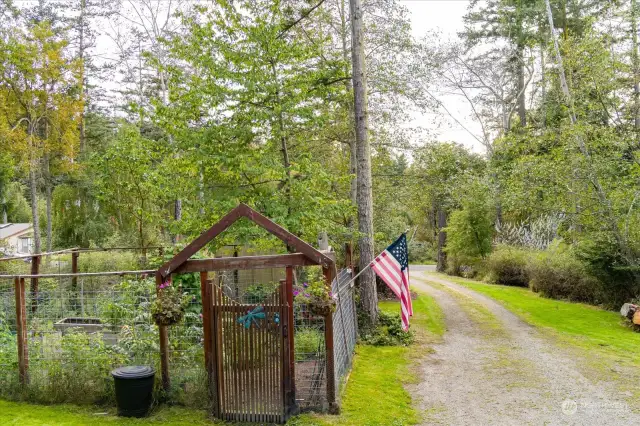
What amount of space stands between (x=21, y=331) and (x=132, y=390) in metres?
1.82

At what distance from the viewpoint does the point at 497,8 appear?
23.3 metres

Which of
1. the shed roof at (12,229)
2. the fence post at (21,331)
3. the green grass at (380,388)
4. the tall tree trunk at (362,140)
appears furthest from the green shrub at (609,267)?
the shed roof at (12,229)

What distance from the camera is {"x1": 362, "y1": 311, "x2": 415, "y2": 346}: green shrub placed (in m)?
9.48

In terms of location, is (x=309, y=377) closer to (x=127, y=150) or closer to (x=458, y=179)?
(x=127, y=150)

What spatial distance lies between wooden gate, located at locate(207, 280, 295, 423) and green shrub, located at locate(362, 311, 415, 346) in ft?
13.9

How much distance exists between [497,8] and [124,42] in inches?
711

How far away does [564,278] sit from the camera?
48.0 feet

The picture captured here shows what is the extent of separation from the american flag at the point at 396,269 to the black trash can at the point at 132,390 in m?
3.74

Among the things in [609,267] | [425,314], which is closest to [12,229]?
[425,314]

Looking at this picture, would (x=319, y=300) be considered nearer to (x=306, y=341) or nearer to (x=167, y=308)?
(x=306, y=341)

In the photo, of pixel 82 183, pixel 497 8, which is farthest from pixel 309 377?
pixel 497 8

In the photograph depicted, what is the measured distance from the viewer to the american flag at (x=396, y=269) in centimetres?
762

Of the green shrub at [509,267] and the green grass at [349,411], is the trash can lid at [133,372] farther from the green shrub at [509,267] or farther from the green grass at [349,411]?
the green shrub at [509,267]

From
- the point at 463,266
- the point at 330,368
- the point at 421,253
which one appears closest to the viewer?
the point at 330,368
